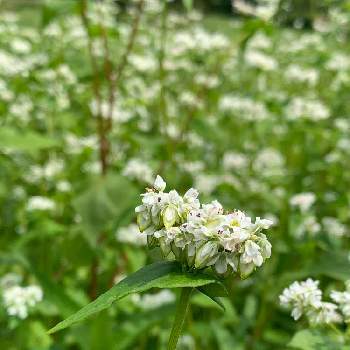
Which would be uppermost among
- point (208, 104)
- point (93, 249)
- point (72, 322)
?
point (72, 322)

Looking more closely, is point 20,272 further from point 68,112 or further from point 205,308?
point 68,112

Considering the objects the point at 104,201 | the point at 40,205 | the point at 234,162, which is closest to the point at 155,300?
the point at 104,201

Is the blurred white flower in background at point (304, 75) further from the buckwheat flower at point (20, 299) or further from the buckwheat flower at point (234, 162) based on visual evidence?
the buckwheat flower at point (20, 299)

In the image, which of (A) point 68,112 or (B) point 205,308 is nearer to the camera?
(B) point 205,308

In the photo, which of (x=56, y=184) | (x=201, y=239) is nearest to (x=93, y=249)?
(x=56, y=184)

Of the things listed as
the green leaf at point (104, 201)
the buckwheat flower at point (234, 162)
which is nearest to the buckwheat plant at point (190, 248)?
the green leaf at point (104, 201)

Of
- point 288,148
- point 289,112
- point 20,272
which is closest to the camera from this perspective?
point 20,272

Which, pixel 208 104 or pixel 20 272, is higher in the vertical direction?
pixel 20 272
